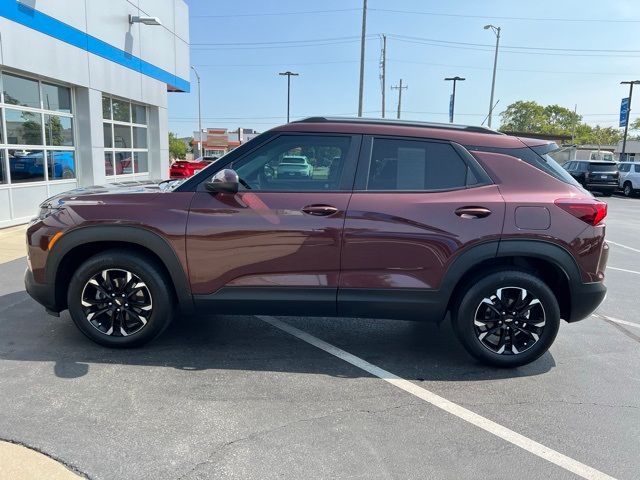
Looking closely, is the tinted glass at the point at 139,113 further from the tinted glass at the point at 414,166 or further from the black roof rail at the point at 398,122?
the tinted glass at the point at 414,166

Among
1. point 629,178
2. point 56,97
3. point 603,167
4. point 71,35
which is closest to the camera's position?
point 71,35

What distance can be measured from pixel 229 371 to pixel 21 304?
2761mm

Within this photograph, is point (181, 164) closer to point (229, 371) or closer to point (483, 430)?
point (229, 371)

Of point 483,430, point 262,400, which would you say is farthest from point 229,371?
point 483,430

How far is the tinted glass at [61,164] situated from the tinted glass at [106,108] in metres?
1.86

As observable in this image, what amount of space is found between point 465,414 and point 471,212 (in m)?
1.41

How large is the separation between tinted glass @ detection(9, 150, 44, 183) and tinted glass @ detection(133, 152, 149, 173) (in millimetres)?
5240

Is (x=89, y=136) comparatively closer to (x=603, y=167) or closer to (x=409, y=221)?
(x=409, y=221)

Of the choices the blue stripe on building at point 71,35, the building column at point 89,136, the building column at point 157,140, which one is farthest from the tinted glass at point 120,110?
the building column at point 157,140

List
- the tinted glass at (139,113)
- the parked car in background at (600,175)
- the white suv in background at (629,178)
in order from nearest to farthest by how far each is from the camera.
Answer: the tinted glass at (139,113) < the parked car in background at (600,175) < the white suv in background at (629,178)

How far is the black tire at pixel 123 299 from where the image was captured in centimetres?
379

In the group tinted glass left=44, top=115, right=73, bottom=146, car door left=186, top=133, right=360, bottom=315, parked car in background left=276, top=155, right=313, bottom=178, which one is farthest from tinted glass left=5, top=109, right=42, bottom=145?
parked car in background left=276, top=155, right=313, bottom=178

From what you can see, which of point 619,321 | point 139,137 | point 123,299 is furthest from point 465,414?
point 139,137

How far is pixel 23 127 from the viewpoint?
32.0 ft
